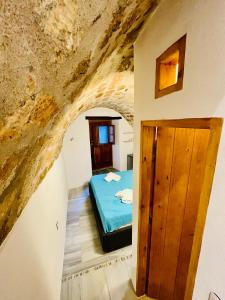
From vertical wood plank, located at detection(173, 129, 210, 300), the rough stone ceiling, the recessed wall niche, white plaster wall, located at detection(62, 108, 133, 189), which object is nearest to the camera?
A: the rough stone ceiling

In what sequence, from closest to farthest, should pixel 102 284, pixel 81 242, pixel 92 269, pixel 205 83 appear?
pixel 205 83 → pixel 102 284 → pixel 92 269 → pixel 81 242

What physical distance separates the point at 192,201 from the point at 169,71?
113 centimetres

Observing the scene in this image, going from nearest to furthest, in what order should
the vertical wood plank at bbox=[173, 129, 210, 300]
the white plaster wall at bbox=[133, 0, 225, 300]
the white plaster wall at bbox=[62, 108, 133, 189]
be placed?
the white plaster wall at bbox=[133, 0, 225, 300] → the vertical wood plank at bbox=[173, 129, 210, 300] → the white plaster wall at bbox=[62, 108, 133, 189]

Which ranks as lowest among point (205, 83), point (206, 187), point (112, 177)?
point (112, 177)

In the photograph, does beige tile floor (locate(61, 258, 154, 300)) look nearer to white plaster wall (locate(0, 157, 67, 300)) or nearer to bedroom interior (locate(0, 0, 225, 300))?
bedroom interior (locate(0, 0, 225, 300))

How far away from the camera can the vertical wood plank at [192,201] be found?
1283mm

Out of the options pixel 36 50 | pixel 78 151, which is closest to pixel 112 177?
pixel 78 151

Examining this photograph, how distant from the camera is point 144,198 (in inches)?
56.8

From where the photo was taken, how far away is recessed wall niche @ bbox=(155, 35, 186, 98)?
78 centimetres

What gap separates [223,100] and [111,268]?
98.2 inches

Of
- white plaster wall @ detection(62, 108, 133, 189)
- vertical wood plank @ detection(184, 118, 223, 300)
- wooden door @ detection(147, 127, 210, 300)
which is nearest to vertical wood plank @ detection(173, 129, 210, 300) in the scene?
wooden door @ detection(147, 127, 210, 300)

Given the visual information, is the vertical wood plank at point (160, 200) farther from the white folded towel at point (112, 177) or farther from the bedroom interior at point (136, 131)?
the white folded towel at point (112, 177)

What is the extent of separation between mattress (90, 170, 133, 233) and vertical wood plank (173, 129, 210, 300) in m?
1.03

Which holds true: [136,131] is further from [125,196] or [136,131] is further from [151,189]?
[125,196]
